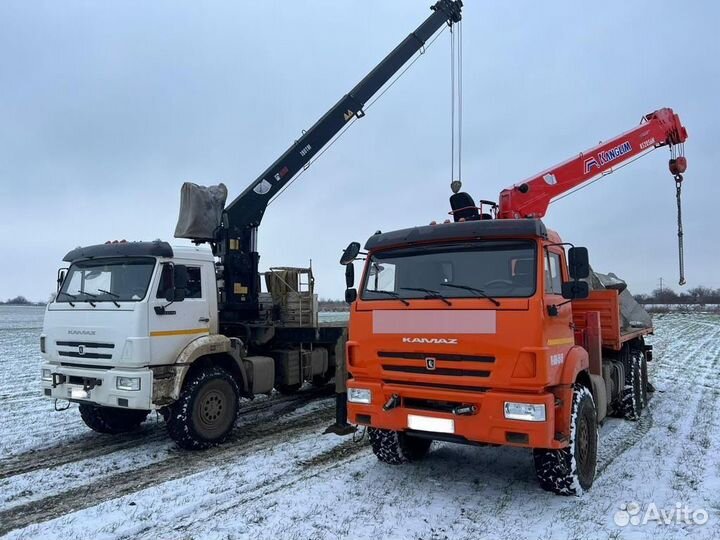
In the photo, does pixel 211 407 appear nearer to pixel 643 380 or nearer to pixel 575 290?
pixel 575 290

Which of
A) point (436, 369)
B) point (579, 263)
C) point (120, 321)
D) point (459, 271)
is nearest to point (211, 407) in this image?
point (120, 321)

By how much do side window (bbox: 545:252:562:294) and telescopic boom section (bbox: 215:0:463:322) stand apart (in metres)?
5.79

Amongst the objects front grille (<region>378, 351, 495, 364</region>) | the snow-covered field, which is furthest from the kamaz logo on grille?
the snow-covered field

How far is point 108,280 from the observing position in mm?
7496

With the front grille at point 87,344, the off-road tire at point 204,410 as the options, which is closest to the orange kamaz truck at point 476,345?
the off-road tire at point 204,410

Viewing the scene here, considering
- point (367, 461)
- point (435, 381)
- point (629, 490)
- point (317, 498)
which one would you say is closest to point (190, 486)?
point (317, 498)

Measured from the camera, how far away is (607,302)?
7863 millimetres

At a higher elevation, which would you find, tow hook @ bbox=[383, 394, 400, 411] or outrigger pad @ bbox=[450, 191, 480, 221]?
outrigger pad @ bbox=[450, 191, 480, 221]

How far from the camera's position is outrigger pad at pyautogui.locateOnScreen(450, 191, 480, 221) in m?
7.20

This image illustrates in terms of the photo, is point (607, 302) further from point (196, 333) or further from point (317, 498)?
point (196, 333)

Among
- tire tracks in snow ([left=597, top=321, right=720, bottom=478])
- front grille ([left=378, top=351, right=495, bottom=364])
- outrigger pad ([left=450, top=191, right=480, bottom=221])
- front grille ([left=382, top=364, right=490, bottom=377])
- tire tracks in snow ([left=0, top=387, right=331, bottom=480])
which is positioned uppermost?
outrigger pad ([left=450, top=191, right=480, bottom=221])

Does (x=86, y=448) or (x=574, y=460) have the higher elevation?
(x=574, y=460)

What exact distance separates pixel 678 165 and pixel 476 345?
782 centimetres

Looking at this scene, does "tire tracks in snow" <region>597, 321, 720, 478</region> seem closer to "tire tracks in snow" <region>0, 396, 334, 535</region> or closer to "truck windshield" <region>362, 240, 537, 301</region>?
"truck windshield" <region>362, 240, 537, 301</region>
